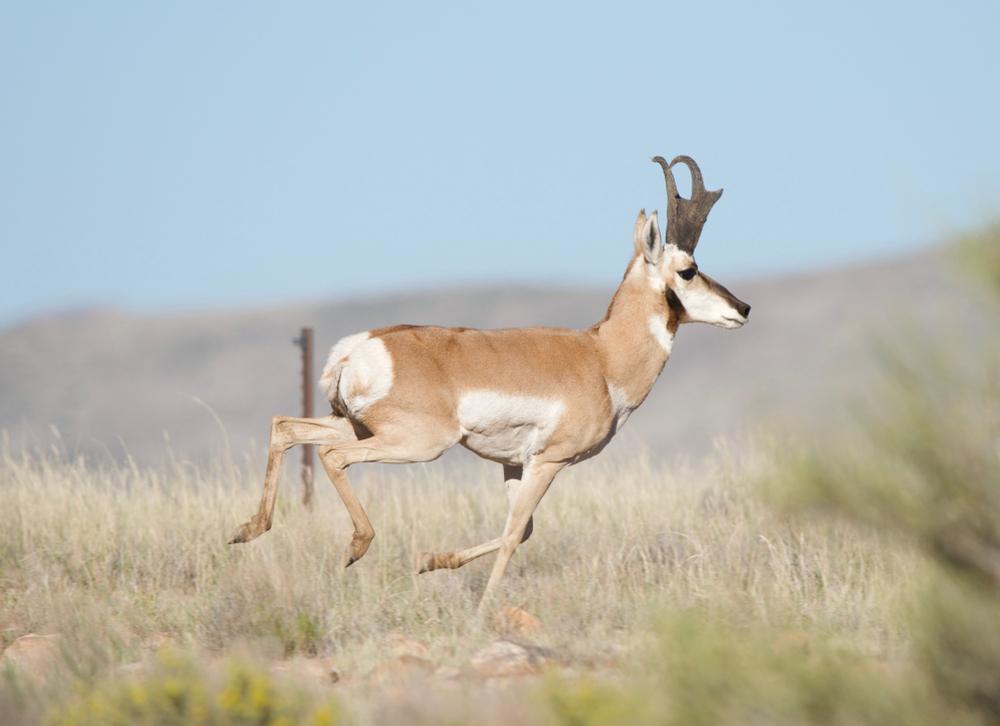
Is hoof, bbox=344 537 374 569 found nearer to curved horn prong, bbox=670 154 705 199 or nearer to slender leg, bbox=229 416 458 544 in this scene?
slender leg, bbox=229 416 458 544

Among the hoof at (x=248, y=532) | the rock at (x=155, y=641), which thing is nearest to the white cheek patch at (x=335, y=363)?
the hoof at (x=248, y=532)

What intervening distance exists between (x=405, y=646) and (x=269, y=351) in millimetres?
77352

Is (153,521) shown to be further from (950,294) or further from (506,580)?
(950,294)

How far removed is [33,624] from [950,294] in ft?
19.1

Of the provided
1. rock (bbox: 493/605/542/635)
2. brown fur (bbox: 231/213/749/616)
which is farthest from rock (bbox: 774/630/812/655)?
brown fur (bbox: 231/213/749/616)

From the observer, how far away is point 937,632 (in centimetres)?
432

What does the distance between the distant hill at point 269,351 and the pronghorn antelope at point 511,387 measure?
41559 mm

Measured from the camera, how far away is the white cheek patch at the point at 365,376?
8.62 metres

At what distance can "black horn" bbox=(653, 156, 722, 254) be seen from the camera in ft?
31.6

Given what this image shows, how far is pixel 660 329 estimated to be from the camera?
381 inches

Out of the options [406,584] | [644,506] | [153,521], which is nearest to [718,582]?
[406,584]

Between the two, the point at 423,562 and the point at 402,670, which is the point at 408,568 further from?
the point at 402,670

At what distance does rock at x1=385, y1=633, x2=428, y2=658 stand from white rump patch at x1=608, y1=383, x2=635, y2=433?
2683 millimetres

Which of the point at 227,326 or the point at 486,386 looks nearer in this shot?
the point at 486,386
